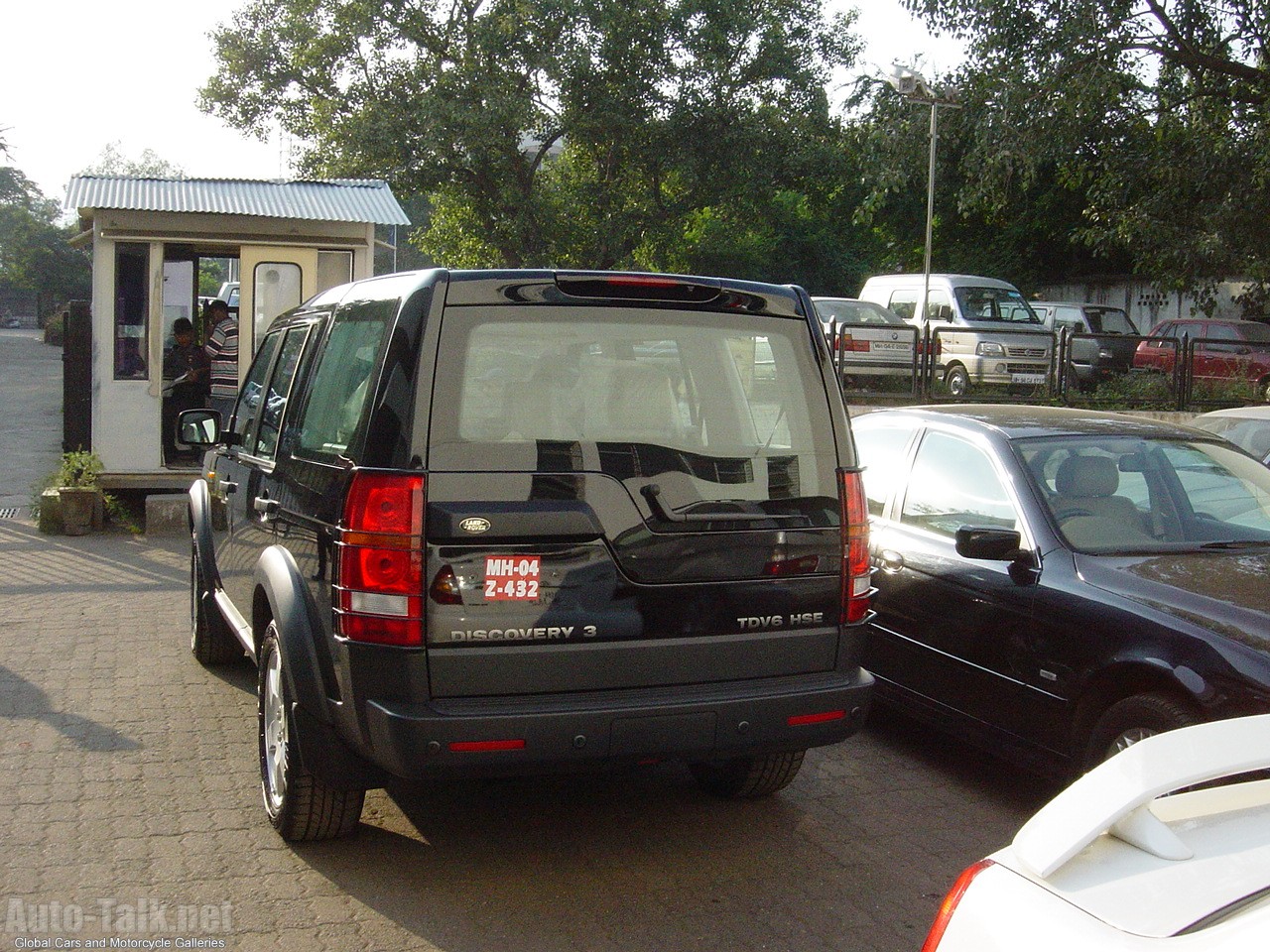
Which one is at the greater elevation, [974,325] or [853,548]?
[974,325]

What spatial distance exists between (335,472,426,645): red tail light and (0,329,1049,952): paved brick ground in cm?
94

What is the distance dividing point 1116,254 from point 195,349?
31.3m

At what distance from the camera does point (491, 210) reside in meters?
37.0

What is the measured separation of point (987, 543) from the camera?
5234 mm

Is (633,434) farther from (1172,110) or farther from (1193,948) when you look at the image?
(1172,110)

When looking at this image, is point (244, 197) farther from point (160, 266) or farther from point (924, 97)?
point (924, 97)

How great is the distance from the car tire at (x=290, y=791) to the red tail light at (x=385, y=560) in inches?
27.5

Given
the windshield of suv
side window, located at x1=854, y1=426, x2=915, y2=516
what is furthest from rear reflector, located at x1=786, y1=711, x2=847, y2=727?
the windshield of suv

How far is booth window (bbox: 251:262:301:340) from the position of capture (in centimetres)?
1266

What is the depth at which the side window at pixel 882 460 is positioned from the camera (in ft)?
21.3

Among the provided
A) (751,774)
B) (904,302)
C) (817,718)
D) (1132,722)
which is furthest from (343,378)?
(904,302)

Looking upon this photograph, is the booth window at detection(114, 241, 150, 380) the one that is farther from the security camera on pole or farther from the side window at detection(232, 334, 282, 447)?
the security camera on pole

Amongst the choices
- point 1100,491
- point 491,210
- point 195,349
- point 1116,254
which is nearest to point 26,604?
point 195,349

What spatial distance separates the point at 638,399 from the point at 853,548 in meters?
0.93
